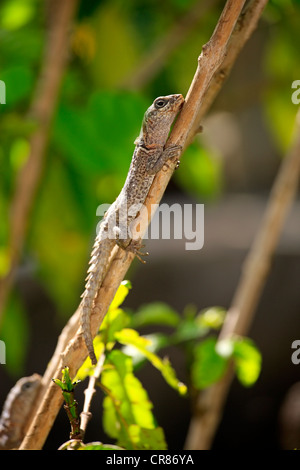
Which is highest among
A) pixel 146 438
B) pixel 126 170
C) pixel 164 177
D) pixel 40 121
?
pixel 40 121

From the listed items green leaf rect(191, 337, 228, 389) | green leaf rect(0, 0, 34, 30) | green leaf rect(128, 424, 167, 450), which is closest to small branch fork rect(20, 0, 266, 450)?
green leaf rect(128, 424, 167, 450)

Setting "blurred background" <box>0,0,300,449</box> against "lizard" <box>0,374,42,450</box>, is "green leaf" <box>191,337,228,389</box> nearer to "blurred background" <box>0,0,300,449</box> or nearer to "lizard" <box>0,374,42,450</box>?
"lizard" <box>0,374,42,450</box>

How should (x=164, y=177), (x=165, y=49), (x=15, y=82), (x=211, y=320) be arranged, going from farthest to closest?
(x=165, y=49)
(x=15, y=82)
(x=211, y=320)
(x=164, y=177)

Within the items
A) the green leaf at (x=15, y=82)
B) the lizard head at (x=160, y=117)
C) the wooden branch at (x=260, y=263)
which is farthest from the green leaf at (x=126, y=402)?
the green leaf at (x=15, y=82)

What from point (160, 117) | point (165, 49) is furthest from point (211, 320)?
point (165, 49)

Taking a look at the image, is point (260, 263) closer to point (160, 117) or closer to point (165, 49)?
point (160, 117)

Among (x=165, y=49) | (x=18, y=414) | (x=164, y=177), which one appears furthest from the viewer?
(x=165, y=49)
